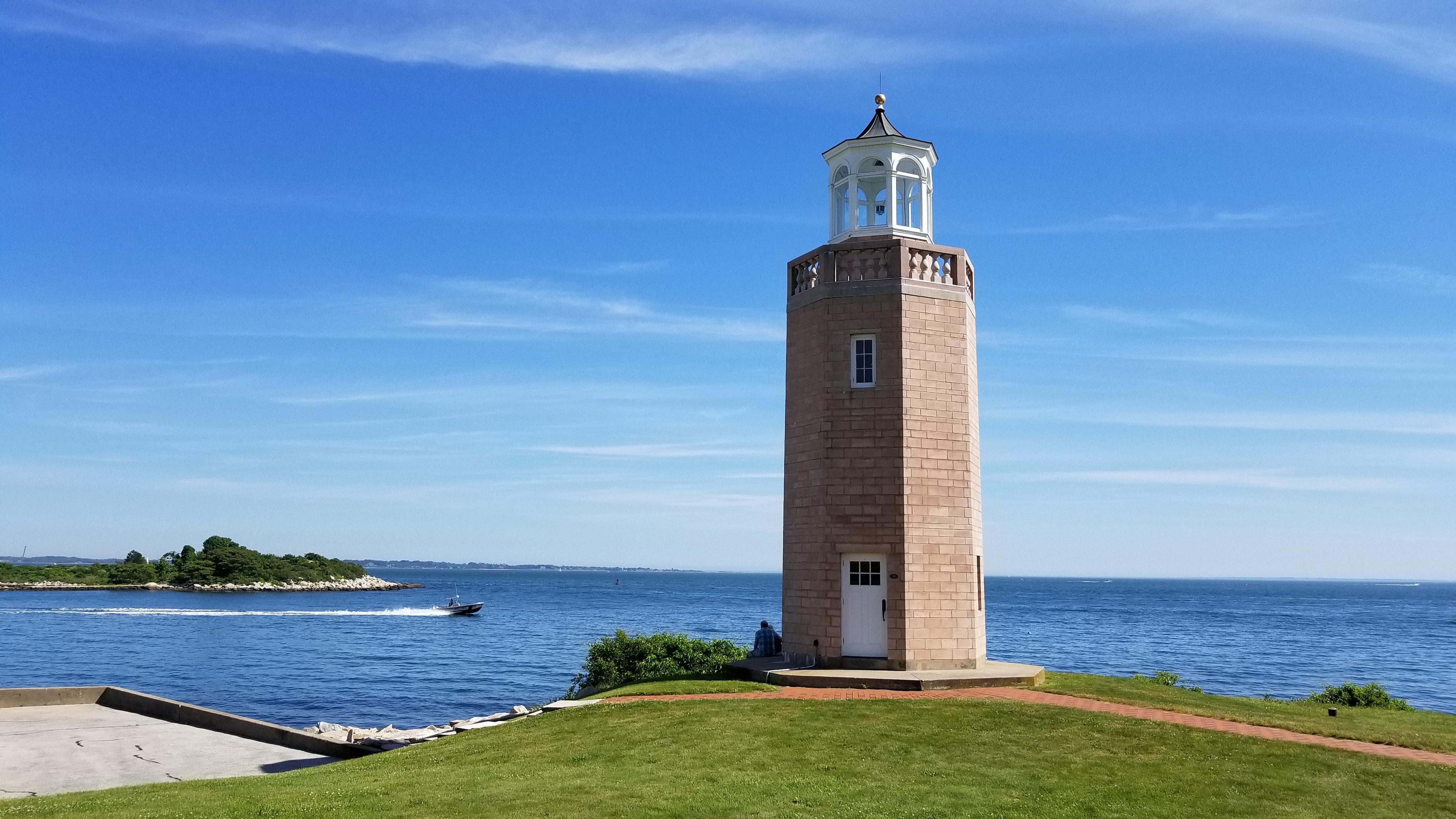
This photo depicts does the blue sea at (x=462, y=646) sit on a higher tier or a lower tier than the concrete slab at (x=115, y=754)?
lower

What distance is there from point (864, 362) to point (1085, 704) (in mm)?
7267

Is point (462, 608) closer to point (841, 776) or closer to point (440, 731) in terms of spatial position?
point (440, 731)

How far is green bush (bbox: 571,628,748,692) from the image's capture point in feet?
72.8

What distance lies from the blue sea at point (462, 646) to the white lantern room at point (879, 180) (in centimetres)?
2478

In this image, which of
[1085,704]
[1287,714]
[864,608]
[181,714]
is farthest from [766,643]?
[181,714]

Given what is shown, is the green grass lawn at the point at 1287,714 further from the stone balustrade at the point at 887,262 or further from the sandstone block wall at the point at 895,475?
the stone balustrade at the point at 887,262

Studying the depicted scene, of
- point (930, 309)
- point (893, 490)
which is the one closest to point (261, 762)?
point (893, 490)

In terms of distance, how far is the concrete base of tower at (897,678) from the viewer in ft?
58.4

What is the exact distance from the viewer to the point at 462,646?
67125 mm

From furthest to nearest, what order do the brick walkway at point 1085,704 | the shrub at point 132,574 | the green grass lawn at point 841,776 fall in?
the shrub at point 132,574 < the brick walkway at point 1085,704 < the green grass lawn at point 841,776

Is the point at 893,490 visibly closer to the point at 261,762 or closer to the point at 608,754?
the point at 608,754

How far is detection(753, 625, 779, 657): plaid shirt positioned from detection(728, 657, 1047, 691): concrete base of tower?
2.04m

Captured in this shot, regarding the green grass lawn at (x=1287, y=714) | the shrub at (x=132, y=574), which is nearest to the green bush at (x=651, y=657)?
the green grass lawn at (x=1287, y=714)

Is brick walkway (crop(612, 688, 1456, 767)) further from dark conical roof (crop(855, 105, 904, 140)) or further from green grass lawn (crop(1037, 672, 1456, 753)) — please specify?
dark conical roof (crop(855, 105, 904, 140))
